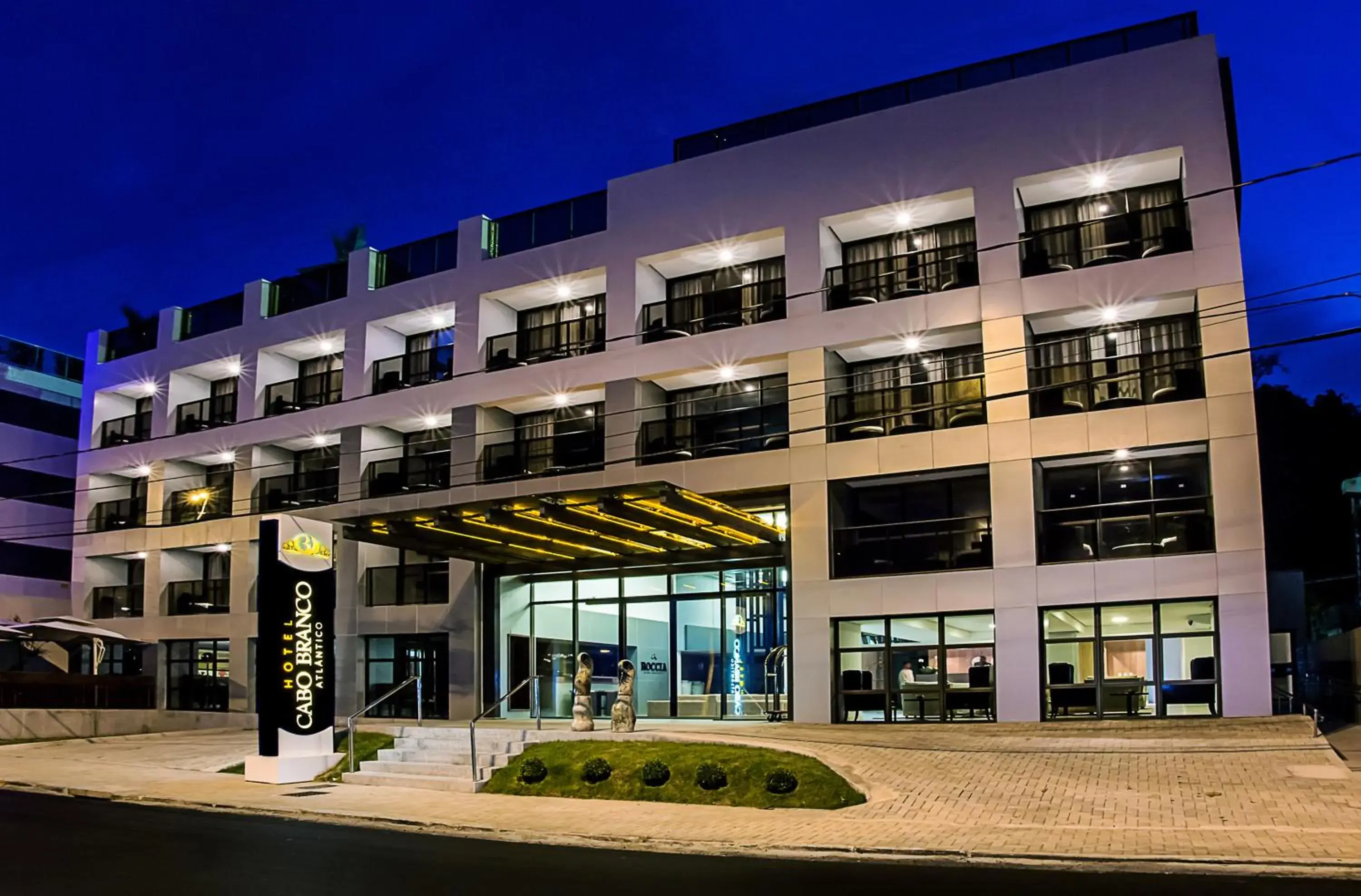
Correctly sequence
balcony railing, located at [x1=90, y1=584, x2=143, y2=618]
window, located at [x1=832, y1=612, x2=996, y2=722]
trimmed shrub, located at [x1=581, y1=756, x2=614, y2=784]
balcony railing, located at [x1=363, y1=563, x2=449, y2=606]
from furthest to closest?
1. balcony railing, located at [x1=90, y1=584, x2=143, y2=618]
2. balcony railing, located at [x1=363, y1=563, x2=449, y2=606]
3. window, located at [x1=832, y1=612, x2=996, y2=722]
4. trimmed shrub, located at [x1=581, y1=756, x2=614, y2=784]

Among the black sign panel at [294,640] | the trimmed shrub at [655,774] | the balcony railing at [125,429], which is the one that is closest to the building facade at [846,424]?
the black sign panel at [294,640]

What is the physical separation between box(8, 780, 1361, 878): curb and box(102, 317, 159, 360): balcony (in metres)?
28.5

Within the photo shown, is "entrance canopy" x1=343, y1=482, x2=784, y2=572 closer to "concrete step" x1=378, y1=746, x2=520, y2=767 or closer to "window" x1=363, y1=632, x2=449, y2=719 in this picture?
"window" x1=363, y1=632, x2=449, y2=719

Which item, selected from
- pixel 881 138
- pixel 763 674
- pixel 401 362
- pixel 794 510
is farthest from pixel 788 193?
pixel 401 362

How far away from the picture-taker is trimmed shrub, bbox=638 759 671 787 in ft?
59.6

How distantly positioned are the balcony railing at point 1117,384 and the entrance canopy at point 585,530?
21.4ft

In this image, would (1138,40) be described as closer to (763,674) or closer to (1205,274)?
(1205,274)

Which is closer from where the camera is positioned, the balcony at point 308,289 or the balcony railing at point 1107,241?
the balcony railing at point 1107,241

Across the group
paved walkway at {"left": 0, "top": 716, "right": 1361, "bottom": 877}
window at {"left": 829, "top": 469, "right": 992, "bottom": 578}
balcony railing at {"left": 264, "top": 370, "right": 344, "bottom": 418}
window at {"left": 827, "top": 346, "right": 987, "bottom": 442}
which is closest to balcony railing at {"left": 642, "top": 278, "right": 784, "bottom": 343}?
window at {"left": 827, "top": 346, "right": 987, "bottom": 442}

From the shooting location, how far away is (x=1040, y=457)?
2388 cm

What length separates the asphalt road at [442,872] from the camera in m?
10.8

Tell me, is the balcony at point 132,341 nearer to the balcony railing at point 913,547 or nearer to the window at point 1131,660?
the balcony railing at point 913,547

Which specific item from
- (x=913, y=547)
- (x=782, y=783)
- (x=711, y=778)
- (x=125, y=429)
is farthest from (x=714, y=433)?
(x=125, y=429)

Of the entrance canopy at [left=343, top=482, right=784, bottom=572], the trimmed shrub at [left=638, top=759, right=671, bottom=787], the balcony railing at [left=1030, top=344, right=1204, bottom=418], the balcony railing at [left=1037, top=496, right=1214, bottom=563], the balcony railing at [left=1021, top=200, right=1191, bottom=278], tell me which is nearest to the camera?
the trimmed shrub at [left=638, top=759, right=671, bottom=787]
